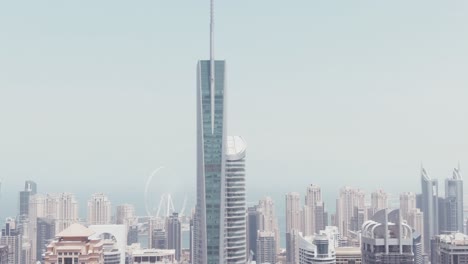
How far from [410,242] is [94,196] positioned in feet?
31.9

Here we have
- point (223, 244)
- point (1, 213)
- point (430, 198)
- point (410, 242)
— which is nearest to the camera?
point (410, 242)

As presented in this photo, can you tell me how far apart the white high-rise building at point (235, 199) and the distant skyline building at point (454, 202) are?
7.16 meters

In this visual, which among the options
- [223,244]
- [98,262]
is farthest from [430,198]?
[98,262]

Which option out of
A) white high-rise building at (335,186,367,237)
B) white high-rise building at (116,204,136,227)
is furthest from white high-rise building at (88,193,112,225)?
white high-rise building at (335,186,367,237)

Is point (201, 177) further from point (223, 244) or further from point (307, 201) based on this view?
point (307, 201)

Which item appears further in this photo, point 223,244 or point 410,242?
point 223,244

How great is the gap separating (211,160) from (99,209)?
6952 millimetres

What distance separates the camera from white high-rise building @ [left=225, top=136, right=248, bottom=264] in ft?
34.7

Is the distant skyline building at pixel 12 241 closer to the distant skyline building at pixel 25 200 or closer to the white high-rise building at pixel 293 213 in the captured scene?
the distant skyline building at pixel 25 200

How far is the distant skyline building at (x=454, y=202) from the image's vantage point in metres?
15.7

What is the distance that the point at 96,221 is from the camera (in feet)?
52.7

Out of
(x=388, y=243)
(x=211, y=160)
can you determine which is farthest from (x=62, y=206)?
(x=388, y=243)

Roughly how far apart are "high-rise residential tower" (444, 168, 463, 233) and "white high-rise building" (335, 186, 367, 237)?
2.34 m

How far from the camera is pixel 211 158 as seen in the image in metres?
10.5
